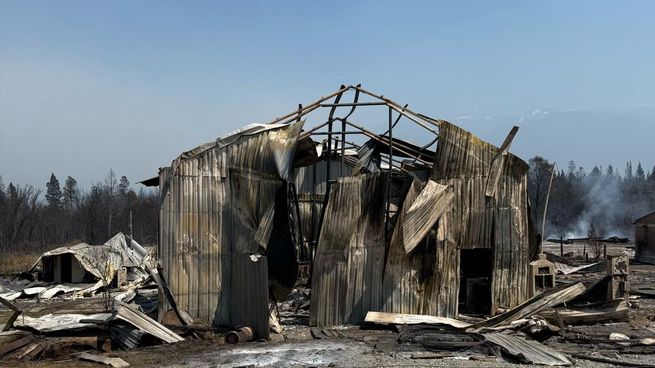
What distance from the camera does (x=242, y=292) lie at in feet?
50.1

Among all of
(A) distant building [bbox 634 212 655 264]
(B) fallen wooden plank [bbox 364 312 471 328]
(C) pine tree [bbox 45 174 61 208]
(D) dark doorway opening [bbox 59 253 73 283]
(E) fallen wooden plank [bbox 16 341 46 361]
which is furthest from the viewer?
(C) pine tree [bbox 45 174 61 208]

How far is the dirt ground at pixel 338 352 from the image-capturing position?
38.5 feet

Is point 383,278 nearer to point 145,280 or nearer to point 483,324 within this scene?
point 483,324

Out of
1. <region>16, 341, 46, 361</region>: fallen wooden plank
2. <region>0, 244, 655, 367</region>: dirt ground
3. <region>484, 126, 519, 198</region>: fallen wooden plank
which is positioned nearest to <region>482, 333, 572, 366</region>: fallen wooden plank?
<region>0, 244, 655, 367</region>: dirt ground

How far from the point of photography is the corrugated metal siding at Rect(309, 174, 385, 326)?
16.2 metres

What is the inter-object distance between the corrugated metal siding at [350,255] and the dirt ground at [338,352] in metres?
0.62

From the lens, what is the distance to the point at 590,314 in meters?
15.7

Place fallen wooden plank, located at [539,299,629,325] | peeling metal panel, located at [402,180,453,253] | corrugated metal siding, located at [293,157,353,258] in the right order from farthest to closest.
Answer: corrugated metal siding, located at [293,157,353,258], peeling metal panel, located at [402,180,453,253], fallen wooden plank, located at [539,299,629,325]

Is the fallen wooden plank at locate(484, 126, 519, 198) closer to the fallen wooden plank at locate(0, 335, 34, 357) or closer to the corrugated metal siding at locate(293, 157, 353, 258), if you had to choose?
the corrugated metal siding at locate(293, 157, 353, 258)

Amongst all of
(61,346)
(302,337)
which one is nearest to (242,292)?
(302,337)

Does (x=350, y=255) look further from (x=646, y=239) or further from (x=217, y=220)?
(x=646, y=239)

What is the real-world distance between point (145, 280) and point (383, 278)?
1489 cm

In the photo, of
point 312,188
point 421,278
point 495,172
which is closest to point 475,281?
point 421,278

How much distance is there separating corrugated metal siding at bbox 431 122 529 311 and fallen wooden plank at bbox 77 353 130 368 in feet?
29.3
